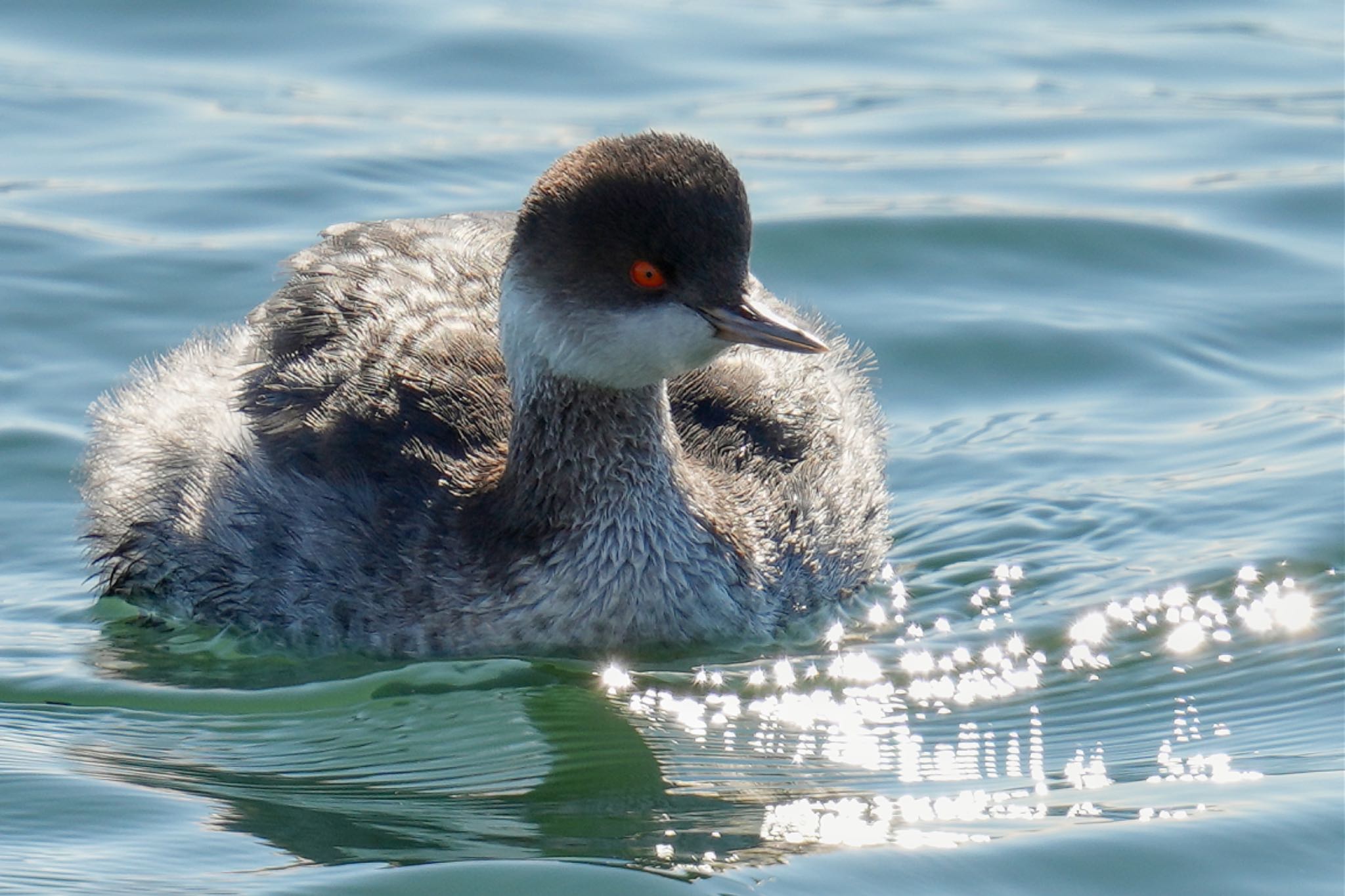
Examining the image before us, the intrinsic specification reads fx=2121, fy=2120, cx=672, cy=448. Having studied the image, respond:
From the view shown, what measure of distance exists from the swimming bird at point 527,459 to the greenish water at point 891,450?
0.70 feet

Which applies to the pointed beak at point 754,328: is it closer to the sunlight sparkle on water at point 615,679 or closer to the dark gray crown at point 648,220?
the dark gray crown at point 648,220

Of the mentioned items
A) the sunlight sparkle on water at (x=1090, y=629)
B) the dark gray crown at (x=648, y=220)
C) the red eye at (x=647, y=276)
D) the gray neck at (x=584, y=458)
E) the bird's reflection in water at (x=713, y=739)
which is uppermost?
the dark gray crown at (x=648, y=220)

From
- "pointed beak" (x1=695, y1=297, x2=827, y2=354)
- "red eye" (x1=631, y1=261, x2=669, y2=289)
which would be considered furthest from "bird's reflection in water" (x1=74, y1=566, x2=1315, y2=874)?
"red eye" (x1=631, y1=261, x2=669, y2=289)

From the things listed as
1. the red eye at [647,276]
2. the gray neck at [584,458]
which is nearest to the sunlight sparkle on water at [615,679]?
the gray neck at [584,458]

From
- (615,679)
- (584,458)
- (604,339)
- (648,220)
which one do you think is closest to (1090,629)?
(615,679)

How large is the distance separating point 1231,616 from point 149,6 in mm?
10040

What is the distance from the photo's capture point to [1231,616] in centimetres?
812

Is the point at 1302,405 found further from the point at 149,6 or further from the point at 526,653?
the point at 149,6

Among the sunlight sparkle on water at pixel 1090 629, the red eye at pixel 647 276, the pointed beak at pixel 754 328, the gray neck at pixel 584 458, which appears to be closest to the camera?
the pointed beak at pixel 754 328

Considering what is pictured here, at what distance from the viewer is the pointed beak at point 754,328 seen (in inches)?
287

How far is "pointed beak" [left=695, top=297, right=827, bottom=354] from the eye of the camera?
7281mm

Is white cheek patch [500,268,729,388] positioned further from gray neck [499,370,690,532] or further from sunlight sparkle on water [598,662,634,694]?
sunlight sparkle on water [598,662,634,694]

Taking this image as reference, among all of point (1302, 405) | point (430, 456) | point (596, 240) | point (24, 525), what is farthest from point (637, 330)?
point (1302, 405)

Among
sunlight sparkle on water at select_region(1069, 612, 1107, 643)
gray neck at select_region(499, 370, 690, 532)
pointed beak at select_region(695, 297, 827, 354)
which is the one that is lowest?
sunlight sparkle on water at select_region(1069, 612, 1107, 643)
